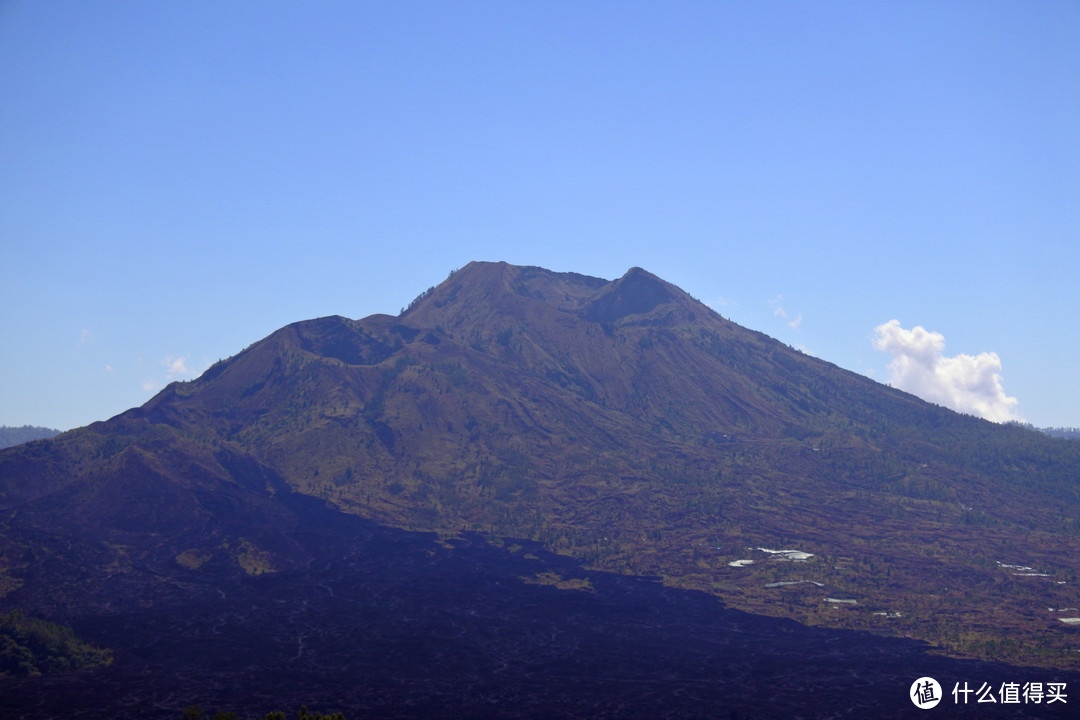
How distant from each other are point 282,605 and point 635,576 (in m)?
65.0

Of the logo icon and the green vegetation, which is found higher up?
the green vegetation

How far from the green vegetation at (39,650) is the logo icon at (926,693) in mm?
101420

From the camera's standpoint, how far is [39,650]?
121 m

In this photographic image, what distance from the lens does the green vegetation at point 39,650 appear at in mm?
118250

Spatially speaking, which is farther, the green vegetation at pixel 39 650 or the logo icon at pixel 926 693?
the green vegetation at pixel 39 650

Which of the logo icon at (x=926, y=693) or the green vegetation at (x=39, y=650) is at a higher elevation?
the green vegetation at (x=39, y=650)

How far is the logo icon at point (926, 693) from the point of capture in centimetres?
11131

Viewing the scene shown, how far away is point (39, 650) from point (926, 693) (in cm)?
11213

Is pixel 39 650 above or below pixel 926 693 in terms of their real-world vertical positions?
above

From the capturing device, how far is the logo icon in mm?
111312

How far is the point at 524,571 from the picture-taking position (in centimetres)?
17675

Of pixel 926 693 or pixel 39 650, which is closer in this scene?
pixel 926 693

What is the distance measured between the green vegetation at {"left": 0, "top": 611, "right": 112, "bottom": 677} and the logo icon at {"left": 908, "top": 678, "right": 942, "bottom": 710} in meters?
101

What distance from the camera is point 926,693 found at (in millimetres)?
114438
